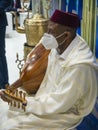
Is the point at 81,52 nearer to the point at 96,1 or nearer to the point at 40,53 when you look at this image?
the point at 40,53

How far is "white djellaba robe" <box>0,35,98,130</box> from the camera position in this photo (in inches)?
65.1

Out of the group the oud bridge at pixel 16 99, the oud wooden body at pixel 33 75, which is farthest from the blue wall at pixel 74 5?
the oud bridge at pixel 16 99

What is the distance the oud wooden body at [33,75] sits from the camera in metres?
1.99

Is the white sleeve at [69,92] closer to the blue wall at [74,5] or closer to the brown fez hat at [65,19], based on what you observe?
the brown fez hat at [65,19]

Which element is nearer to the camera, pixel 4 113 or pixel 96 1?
pixel 4 113

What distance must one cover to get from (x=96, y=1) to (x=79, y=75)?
0.80 metres

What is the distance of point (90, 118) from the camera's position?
1.81 m

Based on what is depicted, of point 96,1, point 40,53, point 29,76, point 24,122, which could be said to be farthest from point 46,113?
point 96,1

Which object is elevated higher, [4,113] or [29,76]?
[29,76]

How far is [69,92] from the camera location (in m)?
1.65

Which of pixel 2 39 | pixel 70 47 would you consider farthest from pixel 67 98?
pixel 2 39

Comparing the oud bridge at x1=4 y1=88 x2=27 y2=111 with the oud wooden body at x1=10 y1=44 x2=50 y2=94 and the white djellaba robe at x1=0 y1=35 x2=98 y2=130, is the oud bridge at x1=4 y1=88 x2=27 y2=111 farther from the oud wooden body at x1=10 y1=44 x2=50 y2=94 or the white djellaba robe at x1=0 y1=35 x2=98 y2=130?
the oud wooden body at x1=10 y1=44 x2=50 y2=94

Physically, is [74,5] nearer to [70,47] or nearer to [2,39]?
[2,39]

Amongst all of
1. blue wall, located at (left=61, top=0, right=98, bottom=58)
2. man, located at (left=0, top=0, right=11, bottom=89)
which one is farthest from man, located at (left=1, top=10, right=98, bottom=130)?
man, located at (left=0, top=0, right=11, bottom=89)
